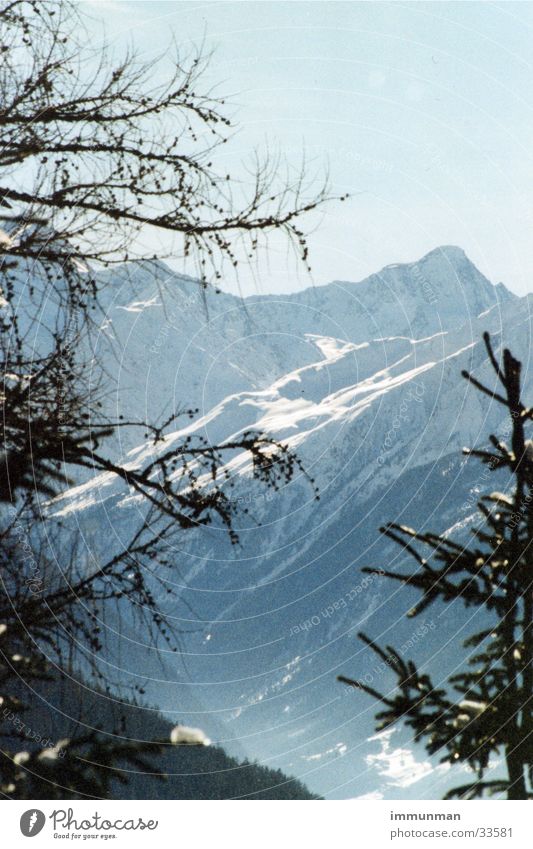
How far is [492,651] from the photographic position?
7.67 meters

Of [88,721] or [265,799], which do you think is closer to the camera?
[88,721]

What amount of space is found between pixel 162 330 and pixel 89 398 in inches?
86.1

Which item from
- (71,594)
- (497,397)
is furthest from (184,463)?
(497,397)

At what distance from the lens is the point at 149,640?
7156 millimetres
